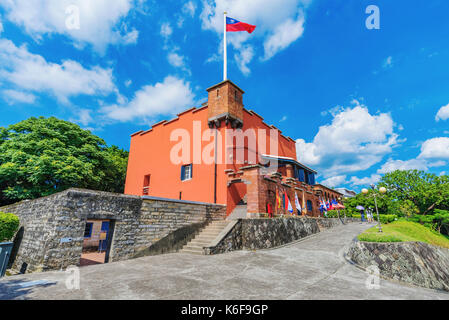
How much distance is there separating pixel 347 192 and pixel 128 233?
2303 inches

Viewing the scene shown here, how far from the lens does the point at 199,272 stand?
213 inches

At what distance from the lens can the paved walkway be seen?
3.75 meters

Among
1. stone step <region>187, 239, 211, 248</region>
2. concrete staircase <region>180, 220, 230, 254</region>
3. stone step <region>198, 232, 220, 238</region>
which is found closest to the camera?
concrete staircase <region>180, 220, 230, 254</region>

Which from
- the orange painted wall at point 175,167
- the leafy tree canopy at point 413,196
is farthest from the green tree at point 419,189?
the orange painted wall at point 175,167

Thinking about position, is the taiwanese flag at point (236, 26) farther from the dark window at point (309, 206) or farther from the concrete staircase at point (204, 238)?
the dark window at point (309, 206)

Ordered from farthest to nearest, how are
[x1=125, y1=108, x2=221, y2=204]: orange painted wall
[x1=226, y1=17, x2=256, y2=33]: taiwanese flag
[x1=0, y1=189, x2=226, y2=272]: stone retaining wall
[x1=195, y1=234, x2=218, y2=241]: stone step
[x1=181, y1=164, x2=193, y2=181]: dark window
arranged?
[x1=226, y1=17, x2=256, y2=33]: taiwanese flag < [x1=181, y1=164, x2=193, y2=181]: dark window < [x1=125, y1=108, x2=221, y2=204]: orange painted wall < [x1=195, y1=234, x2=218, y2=241]: stone step < [x1=0, y1=189, x2=226, y2=272]: stone retaining wall

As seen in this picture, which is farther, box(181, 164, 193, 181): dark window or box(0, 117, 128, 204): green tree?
box(181, 164, 193, 181): dark window

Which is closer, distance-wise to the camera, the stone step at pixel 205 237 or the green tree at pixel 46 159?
the stone step at pixel 205 237

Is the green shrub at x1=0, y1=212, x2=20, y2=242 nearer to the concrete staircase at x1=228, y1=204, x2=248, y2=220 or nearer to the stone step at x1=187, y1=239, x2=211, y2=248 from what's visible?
the stone step at x1=187, y1=239, x2=211, y2=248

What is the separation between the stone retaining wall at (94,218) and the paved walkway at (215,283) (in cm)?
96

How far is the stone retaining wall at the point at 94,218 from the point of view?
608 cm

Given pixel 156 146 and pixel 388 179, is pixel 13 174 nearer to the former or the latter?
pixel 156 146

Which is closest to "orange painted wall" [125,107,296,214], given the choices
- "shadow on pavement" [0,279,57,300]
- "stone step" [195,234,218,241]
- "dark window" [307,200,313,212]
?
"stone step" [195,234,218,241]
